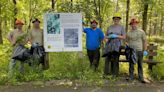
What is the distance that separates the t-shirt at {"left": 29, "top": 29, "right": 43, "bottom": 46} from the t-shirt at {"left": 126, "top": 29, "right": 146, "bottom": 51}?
2710 millimetres

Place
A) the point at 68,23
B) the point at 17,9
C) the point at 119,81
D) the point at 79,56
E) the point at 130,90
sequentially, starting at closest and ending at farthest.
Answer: the point at 130,90, the point at 119,81, the point at 68,23, the point at 79,56, the point at 17,9

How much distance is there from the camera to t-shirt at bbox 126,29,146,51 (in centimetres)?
855

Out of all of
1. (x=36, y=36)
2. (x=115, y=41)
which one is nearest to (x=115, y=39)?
(x=115, y=41)

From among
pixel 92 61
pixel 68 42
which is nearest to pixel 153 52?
pixel 92 61

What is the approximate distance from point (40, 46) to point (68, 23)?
116cm

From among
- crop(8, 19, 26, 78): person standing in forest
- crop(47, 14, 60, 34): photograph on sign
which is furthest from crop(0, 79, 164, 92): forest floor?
crop(47, 14, 60, 34): photograph on sign

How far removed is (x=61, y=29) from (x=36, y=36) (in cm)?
84

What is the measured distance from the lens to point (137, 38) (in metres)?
8.58

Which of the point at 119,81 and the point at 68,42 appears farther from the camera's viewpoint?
the point at 68,42

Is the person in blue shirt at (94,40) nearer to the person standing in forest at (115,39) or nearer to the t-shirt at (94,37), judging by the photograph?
the t-shirt at (94,37)

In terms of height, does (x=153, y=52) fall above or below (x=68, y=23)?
below

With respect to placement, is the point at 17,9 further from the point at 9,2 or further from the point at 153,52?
the point at 153,52

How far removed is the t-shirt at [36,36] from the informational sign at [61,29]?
0.25 meters

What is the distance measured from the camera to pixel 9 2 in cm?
2119
